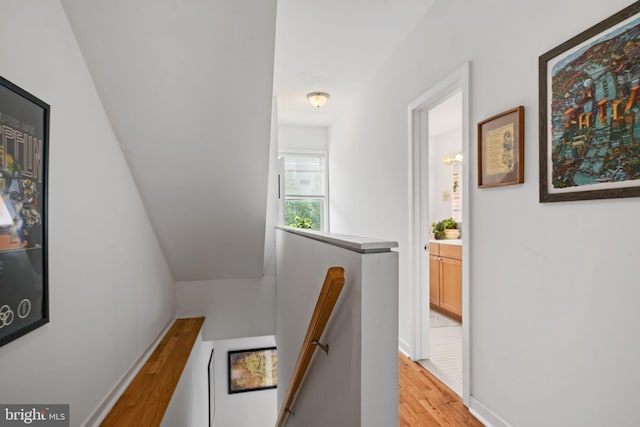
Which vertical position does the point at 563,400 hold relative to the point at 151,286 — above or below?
below

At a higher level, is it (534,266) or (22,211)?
(22,211)

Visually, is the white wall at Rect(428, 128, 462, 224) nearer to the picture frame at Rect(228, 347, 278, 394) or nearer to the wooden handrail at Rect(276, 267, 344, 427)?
the picture frame at Rect(228, 347, 278, 394)

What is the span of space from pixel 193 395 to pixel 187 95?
2.33 meters

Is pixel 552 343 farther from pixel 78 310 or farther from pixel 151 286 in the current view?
pixel 151 286

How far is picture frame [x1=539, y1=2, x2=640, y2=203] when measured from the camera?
1.14 m

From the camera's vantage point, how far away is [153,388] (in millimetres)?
1763

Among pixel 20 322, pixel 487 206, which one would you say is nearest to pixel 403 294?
pixel 487 206

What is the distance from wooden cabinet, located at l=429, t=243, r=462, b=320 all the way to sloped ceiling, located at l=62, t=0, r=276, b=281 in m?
2.60

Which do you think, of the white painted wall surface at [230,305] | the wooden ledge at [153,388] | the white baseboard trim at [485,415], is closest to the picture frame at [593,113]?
the white baseboard trim at [485,415]

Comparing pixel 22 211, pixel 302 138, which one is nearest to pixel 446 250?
pixel 302 138

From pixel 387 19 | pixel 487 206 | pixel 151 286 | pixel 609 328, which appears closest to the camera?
pixel 609 328

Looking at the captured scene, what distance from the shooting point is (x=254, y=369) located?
14.7ft

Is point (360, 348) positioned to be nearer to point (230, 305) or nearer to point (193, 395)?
point (193, 395)

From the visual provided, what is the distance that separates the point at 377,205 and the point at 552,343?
220 centimetres
